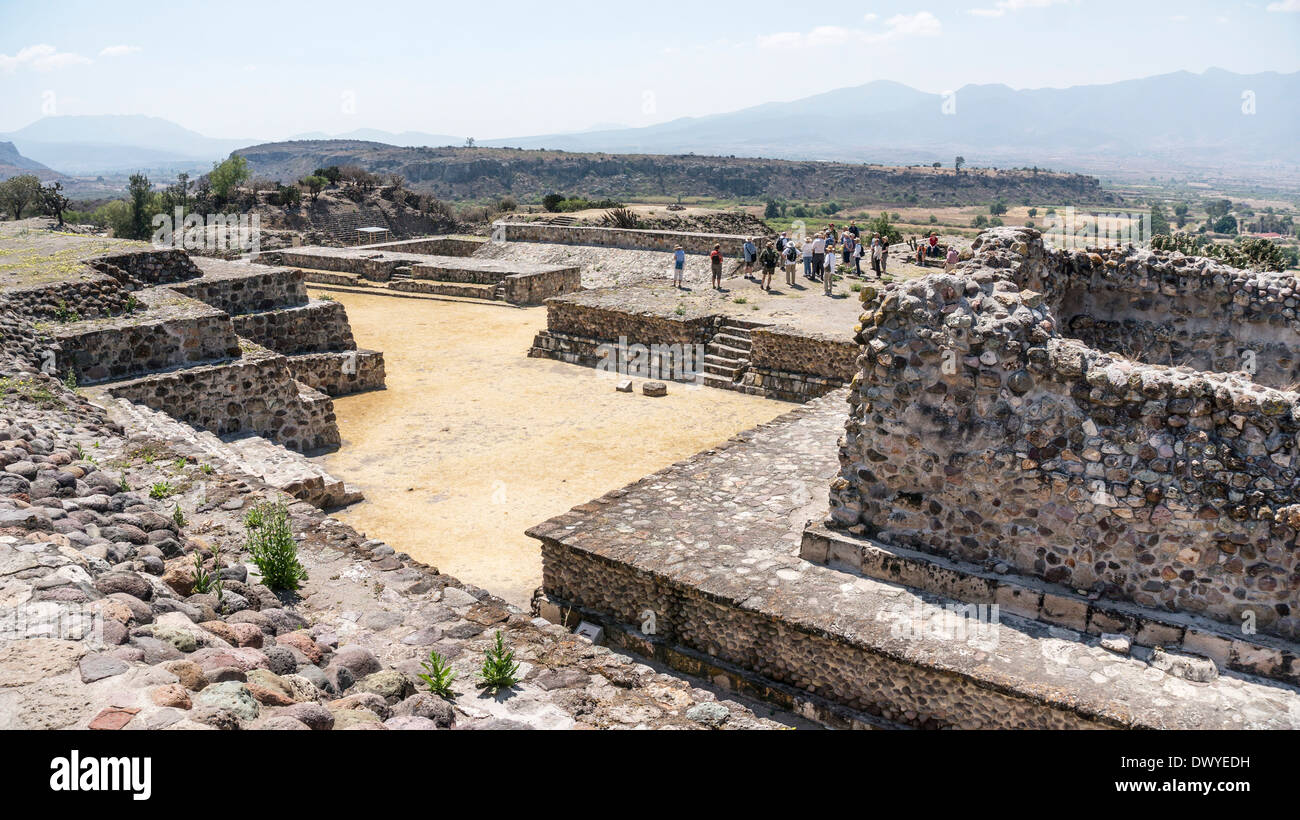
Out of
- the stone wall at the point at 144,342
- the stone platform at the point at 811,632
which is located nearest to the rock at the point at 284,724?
the stone platform at the point at 811,632

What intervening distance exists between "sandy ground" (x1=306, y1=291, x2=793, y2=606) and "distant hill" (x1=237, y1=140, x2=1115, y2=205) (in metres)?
76.0

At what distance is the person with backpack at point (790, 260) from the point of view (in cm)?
1969

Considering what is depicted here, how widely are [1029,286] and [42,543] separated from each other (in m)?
7.37

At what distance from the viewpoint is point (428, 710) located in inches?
148

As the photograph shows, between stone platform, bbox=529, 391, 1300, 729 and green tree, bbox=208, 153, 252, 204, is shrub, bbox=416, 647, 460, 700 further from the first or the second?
green tree, bbox=208, 153, 252, 204

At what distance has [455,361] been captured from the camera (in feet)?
53.5

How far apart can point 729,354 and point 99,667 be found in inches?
508

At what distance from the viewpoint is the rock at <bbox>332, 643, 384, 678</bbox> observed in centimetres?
418

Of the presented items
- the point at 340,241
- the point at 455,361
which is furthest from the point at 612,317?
the point at 340,241

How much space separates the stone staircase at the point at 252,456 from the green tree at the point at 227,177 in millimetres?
31470

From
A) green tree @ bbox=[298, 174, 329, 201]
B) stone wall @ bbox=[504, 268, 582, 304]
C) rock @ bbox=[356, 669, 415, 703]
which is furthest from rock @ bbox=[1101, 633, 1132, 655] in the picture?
green tree @ bbox=[298, 174, 329, 201]

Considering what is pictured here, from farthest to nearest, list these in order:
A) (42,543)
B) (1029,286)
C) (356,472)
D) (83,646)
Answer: (356,472) < (1029,286) < (42,543) < (83,646)
